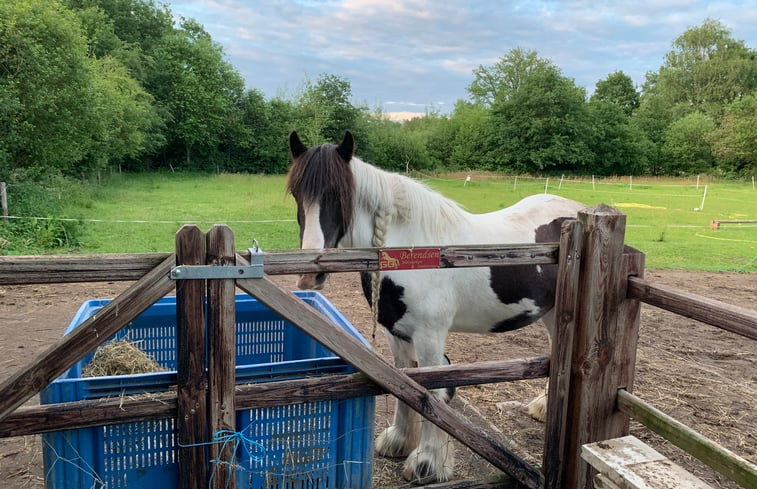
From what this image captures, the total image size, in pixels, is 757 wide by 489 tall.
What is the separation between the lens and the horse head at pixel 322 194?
262cm

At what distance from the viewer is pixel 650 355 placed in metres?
5.26

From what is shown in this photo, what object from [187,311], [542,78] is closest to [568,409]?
[187,311]

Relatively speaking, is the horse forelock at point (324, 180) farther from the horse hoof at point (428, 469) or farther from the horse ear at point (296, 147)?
the horse hoof at point (428, 469)

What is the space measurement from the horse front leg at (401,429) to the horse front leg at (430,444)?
24cm

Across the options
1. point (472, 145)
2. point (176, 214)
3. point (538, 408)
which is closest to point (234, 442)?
point (538, 408)

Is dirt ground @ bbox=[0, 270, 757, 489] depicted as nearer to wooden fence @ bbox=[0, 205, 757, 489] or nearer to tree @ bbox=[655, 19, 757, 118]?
wooden fence @ bbox=[0, 205, 757, 489]

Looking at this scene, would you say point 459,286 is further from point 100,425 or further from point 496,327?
point 100,425

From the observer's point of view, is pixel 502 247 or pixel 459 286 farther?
pixel 459 286

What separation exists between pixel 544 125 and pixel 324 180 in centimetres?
4311

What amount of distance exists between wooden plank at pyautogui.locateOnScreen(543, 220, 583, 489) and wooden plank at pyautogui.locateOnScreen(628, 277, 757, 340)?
0.30 metres

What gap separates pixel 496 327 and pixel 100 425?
2.37m

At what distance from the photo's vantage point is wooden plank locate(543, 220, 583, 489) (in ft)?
8.16

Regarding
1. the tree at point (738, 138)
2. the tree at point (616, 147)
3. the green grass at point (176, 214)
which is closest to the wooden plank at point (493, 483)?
the green grass at point (176, 214)

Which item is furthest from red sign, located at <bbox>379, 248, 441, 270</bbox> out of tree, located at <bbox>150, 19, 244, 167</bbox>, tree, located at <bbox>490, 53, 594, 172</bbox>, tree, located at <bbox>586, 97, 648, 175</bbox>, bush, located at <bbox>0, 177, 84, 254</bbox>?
tree, located at <bbox>586, 97, 648, 175</bbox>
